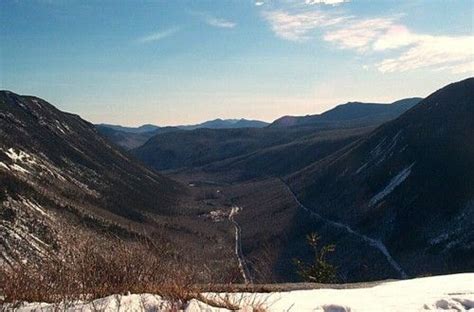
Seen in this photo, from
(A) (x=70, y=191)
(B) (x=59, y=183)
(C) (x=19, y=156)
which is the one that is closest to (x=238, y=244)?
(A) (x=70, y=191)

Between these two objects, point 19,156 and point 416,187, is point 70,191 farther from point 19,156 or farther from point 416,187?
point 416,187

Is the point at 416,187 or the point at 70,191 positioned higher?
the point at 70,191

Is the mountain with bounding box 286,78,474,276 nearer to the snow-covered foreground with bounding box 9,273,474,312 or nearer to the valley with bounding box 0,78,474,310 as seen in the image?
the valley with bounding box 0,78,474,310

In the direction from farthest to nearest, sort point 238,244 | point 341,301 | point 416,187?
point 238,244 → point 416,187 → point 341,301

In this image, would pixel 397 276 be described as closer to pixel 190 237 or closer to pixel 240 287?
pixel 240 287

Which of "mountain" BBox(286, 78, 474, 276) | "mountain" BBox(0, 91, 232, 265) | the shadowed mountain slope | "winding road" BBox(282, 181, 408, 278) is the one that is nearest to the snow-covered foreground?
the shadowed mountain slope

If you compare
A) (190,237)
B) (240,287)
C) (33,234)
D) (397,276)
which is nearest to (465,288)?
(240,287)

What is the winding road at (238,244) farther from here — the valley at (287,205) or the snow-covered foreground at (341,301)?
the snow-covered foreground at (341,301)
